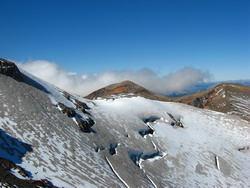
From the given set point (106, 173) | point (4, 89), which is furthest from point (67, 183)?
point (4, 89)

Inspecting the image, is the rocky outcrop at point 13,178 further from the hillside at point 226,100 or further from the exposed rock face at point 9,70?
the hillside at point 226,100

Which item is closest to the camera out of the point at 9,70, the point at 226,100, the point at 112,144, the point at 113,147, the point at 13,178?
the point at 13,178

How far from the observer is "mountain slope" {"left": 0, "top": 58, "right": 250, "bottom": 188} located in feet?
101

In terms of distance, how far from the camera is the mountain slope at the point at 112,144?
30797mm

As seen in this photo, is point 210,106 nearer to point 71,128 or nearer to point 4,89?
point 71,128

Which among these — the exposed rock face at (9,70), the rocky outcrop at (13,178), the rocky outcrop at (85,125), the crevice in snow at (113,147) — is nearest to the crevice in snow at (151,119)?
the crevice in snow at (113,147)

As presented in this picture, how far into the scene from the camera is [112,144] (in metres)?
44.6

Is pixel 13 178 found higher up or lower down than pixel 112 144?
higher up

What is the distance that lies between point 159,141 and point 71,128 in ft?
80.0

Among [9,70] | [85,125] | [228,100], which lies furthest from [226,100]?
[9,70]

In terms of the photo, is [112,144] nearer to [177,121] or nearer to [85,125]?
[85,125]

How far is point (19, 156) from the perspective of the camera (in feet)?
91.8

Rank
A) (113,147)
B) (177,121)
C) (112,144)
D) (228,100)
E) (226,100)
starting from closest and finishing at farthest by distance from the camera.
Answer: (113,147)
(112,144)
(177,121)
(228,100)
(226,100)

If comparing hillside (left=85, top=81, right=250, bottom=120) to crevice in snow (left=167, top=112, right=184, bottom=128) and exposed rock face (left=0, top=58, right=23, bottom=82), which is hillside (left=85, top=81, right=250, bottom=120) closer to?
crevice in snow (left=167, top=112, right=184, bottom=128)
